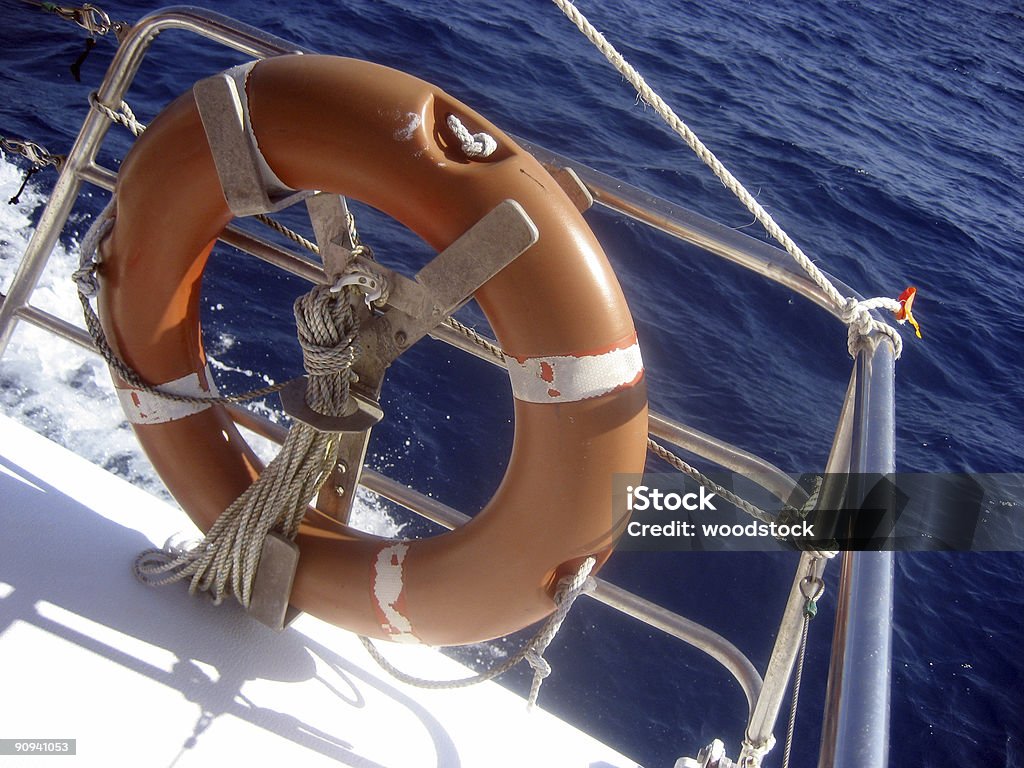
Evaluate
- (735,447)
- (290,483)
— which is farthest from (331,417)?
(735,447)

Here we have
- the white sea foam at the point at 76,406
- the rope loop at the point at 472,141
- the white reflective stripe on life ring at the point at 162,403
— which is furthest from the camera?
the white sea foam at the point at 76,406

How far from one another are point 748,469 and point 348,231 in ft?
2.17

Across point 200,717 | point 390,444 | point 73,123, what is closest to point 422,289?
point 200,717

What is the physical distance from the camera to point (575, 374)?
46.0 inches

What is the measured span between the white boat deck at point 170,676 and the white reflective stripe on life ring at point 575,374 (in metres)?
0.61

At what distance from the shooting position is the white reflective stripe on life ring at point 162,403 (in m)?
1.40

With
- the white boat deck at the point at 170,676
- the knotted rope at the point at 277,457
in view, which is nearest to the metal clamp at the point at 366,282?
the knotted rope at the point at 277,457

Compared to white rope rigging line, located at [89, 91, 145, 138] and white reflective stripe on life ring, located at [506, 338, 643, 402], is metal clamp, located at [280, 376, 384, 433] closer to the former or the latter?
white reflective stripe on life ring, located at [506, 338, 643, 402]

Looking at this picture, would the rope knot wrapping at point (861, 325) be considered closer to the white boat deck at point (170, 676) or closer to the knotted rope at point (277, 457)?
the knotted rope at point (277, 457)

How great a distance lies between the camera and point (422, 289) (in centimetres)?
120

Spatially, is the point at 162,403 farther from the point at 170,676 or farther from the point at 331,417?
the point at 170,676

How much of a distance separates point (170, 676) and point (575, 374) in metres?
0.75

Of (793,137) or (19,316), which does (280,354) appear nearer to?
(19,316)

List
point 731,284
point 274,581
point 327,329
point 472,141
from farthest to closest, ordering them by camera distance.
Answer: point 731,284 < point 274,581 < point 327,329 < point 472,141
